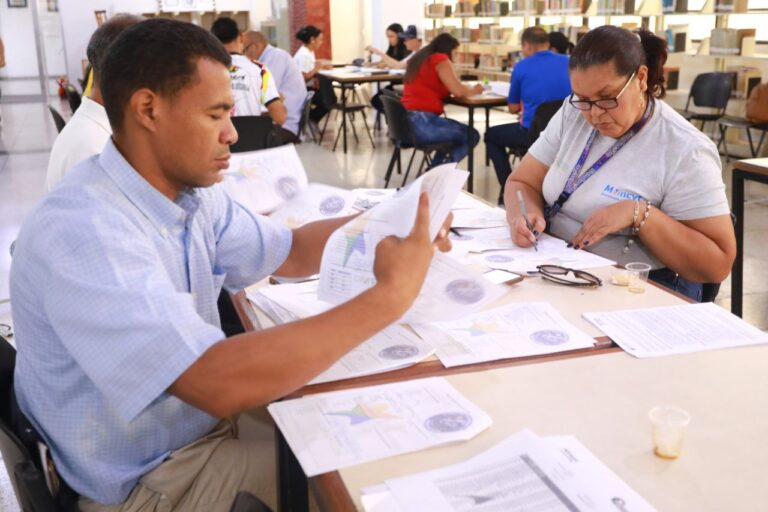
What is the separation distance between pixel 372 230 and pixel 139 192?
0.40 m

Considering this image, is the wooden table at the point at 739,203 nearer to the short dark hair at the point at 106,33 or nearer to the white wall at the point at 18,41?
the short dark hair at the point at 106,33

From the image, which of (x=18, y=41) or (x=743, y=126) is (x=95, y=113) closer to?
(x=743, y=126)

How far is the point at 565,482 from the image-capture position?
3.40 feet

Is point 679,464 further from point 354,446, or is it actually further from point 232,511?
point 232,511

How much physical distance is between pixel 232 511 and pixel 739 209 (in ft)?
10.1

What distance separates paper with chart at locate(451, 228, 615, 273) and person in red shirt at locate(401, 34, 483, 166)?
3.96 meters

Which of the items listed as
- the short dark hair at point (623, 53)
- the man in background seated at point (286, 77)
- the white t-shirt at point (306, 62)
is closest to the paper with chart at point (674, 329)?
the short dark hair at point (623, 53)

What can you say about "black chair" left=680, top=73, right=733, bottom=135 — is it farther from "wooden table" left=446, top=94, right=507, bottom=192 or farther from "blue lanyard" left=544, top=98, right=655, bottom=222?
A: "blue lanyard" left=544, top=98, right=655, bottom=222

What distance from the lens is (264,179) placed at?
242 centimetres

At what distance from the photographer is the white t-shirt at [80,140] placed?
247 cm

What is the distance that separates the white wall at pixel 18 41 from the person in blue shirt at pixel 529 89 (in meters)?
10.9

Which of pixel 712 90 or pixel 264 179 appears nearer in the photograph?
pixel 264 179

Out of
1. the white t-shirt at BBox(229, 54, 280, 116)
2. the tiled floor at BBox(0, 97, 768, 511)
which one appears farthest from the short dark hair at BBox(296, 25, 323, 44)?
the white t-shirt at BBox(229, 54, 280, 116)

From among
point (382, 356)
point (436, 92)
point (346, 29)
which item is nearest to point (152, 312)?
point (382, 356)
